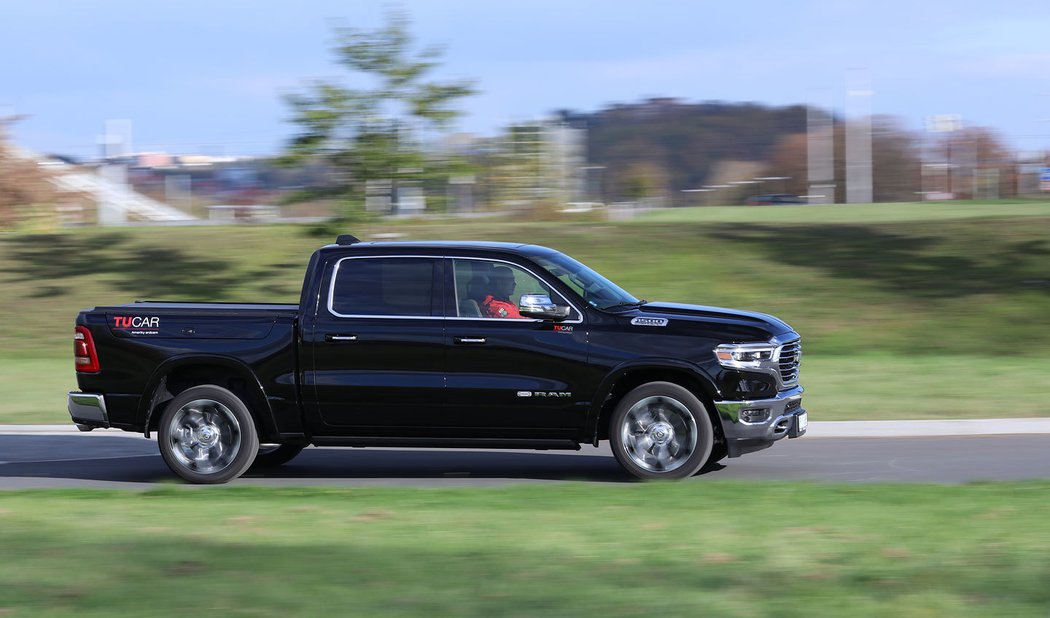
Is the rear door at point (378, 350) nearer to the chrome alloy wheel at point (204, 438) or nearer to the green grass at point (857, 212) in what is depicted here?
the chrome alloy wheel at point (204, 438)

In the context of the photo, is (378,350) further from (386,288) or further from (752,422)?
(752,422)

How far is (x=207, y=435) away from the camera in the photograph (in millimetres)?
10078

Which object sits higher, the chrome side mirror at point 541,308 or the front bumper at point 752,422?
the chrome side mirror at point 541,308

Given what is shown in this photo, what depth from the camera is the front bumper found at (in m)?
9.47

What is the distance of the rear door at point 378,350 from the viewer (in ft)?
31.9

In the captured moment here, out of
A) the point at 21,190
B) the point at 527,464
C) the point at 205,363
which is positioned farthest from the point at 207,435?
the point at 21,190

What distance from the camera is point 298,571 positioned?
605 centimetres

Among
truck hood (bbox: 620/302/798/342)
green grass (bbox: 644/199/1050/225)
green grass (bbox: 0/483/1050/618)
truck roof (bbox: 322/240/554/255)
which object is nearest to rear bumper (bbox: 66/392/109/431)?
green grass (bbox: 0/483/1050/618)

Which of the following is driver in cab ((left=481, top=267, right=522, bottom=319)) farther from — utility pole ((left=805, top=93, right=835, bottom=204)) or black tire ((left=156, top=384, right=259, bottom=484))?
utility pole ((left=805, top=93, right=835, bottom=204))

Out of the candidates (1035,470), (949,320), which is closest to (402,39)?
(949,320)

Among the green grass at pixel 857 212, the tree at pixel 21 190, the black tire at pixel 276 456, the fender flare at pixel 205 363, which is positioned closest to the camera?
the fender flare at pixel 205 363

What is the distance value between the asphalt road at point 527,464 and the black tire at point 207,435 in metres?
0.22

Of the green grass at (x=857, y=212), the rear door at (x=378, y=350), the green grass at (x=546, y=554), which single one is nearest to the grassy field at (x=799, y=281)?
the green grass at (x=857, y=212)

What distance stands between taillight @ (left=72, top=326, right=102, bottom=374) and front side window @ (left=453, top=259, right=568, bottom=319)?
286cm
